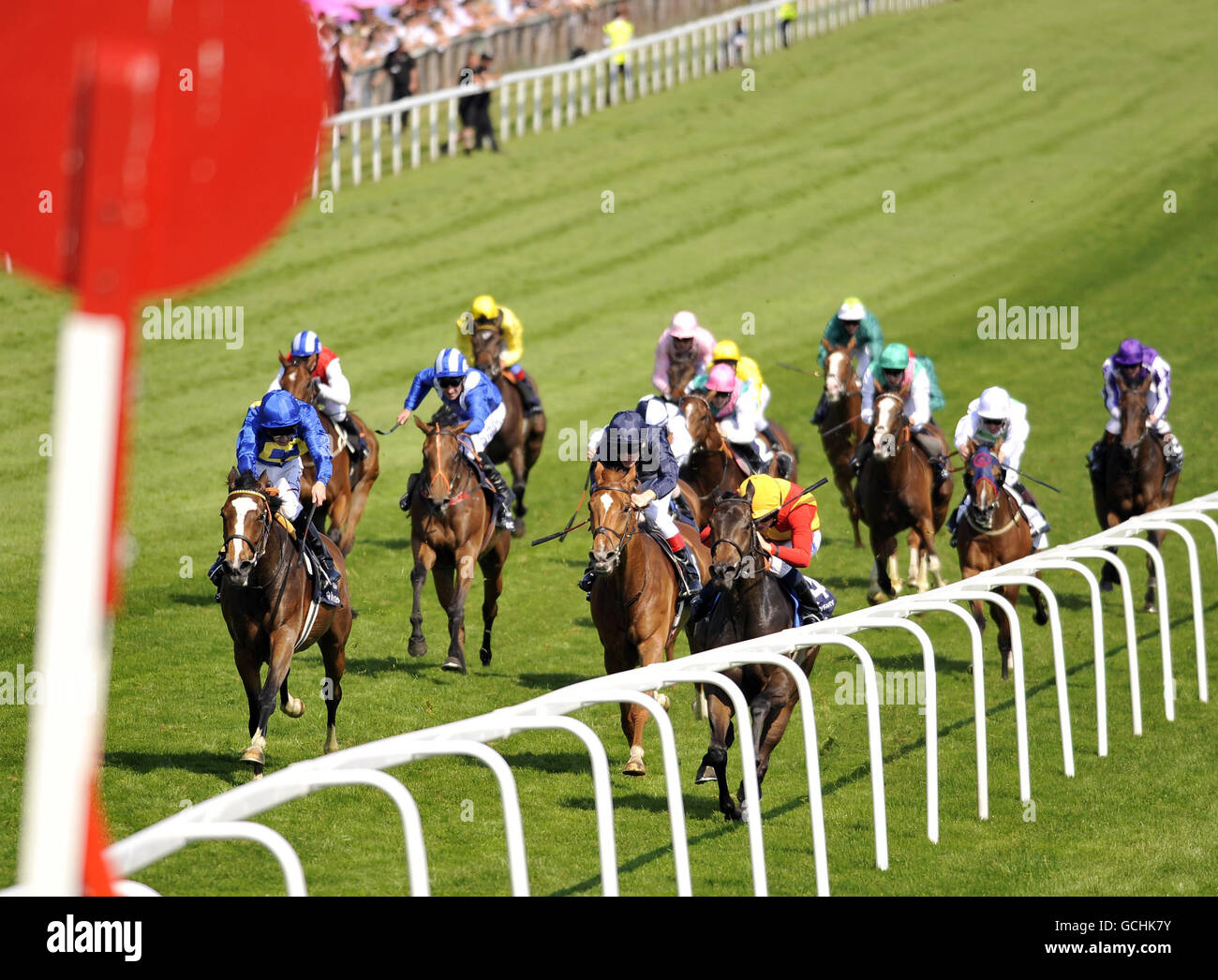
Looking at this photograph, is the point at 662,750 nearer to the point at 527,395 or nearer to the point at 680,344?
the point at 680,344

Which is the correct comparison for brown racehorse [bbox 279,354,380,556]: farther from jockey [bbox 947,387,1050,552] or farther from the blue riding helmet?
jockey [bbox 947,387,1050,552]

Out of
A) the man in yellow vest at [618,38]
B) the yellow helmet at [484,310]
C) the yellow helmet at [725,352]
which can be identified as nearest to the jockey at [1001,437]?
the yellow helmet at [725,352]

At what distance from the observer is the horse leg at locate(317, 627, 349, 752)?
855 centimetres

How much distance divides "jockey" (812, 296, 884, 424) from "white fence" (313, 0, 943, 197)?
1115 cm

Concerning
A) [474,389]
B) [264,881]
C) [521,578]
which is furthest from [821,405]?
[264,881]

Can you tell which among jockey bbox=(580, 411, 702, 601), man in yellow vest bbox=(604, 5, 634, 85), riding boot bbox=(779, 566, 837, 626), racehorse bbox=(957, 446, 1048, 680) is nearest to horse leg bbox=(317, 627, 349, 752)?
jockey bbox=(580, 411, 702, 601)

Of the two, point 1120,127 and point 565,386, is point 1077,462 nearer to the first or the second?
point 565,386

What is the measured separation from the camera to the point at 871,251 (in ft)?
84.7

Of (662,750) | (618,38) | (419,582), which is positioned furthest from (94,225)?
(618,38)

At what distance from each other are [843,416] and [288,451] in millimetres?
5968

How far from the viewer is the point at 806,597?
7711 mm

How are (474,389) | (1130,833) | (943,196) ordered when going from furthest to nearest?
(943,196)
(474,389)
(1130,833)

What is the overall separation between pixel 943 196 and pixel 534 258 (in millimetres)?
8075

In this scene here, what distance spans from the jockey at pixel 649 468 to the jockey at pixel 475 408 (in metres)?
1.90
